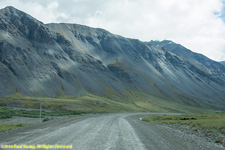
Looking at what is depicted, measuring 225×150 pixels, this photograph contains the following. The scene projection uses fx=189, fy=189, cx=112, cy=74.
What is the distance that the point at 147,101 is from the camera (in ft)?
532

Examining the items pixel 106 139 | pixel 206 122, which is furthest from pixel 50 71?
pixel 106 139

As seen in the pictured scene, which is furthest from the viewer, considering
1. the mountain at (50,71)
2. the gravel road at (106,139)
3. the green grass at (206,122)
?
the mountain at (50,71)

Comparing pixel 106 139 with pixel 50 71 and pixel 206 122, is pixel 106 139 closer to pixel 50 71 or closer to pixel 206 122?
pixel 206 122

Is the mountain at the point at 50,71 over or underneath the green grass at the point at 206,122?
over

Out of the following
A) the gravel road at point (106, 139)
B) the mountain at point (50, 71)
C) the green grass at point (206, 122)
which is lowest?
the green grass at point (206, 122)

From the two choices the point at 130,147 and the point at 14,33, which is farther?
the point at 14,33

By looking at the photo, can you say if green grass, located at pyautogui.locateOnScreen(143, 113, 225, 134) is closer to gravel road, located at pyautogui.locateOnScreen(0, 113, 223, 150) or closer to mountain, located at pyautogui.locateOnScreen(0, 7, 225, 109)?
gravel road, located at pyautogui.locateOnScreen(0, 113, 223, 150)

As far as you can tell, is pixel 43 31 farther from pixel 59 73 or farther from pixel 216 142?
pixel 216 142

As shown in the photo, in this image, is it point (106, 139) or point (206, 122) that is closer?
point (106, 139)

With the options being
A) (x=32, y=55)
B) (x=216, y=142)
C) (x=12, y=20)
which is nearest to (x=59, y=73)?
(x=32, y=55)

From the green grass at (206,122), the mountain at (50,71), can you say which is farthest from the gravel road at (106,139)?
the mountain at (50,71)

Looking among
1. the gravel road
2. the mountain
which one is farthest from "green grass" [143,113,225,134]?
the mountain

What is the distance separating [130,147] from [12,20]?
188194 millimetres

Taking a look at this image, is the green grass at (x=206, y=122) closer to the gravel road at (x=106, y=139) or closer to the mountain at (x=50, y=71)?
the gravel road at (x=106, y=139)
